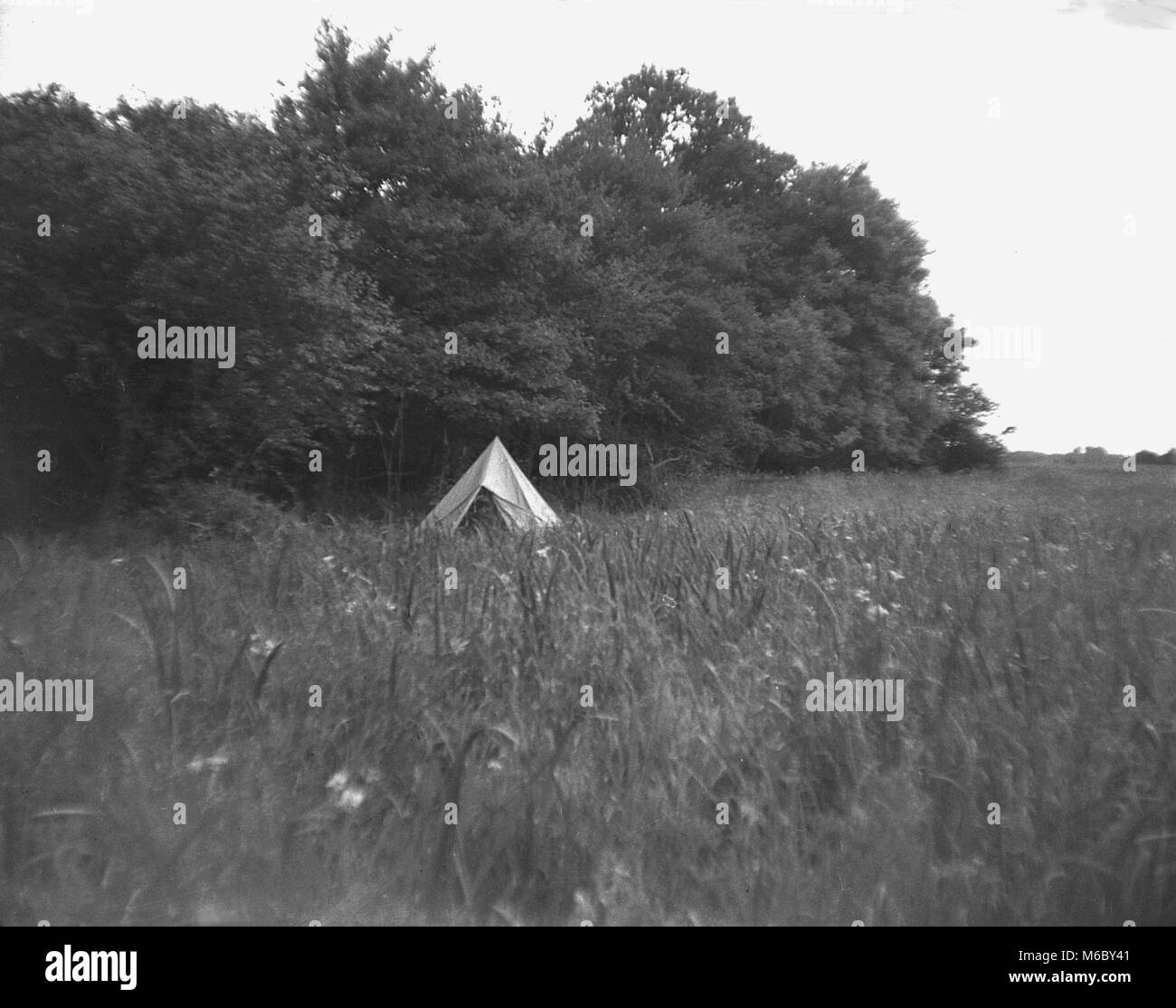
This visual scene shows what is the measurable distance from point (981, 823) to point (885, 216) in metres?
20.3

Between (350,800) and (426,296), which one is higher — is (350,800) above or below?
below

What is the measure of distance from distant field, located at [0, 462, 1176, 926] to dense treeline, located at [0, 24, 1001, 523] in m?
2.83

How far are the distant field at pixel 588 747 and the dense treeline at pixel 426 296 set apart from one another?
2.83m

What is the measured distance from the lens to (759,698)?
378 centimetres

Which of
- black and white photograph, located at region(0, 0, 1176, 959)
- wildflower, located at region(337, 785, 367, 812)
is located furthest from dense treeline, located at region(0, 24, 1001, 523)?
wildflower, located at region(337, 785, 367, 812)

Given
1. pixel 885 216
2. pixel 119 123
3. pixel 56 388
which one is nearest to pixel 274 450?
pixel 56 388

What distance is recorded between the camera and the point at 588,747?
3.44 meters

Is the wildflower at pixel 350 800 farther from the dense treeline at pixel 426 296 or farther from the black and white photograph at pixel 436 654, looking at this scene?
the dense treeline at pixel 426 296

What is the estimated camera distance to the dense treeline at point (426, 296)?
10258 millimetres

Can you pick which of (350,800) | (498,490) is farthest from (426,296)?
(350,800)

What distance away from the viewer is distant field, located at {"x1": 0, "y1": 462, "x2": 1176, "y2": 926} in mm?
2777

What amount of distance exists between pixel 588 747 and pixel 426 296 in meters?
13.0

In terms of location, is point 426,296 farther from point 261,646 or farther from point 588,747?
point 588,747

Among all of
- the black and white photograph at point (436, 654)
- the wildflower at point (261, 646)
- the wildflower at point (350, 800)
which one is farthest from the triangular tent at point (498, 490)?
the wildflower at point (350, 800)
